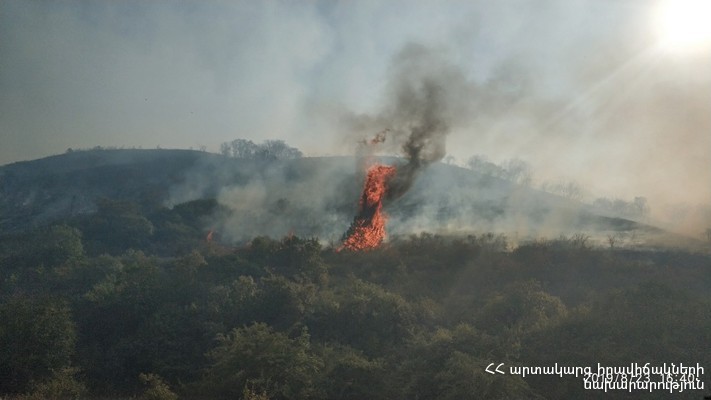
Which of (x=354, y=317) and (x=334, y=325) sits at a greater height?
(x=354, y=317)

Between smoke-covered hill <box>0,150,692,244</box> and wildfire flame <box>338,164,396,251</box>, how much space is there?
291 cm

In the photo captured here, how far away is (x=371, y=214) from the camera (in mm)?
46594

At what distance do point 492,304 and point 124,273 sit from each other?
22.6 metres

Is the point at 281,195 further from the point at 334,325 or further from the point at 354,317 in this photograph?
the point at 354,317

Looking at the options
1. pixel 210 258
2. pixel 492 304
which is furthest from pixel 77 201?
pixel 492 304

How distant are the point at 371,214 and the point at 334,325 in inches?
888

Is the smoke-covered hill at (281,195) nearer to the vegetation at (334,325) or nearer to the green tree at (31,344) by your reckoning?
the vegetation at (334,325)

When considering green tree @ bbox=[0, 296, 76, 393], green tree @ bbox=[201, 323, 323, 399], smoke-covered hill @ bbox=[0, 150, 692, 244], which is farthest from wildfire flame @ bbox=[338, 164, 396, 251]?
green tree @ bbox=[201, 323, 323, 399]

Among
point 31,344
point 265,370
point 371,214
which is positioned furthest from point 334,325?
point 371,214

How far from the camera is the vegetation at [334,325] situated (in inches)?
701

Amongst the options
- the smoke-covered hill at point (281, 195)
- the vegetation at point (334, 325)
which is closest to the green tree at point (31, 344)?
the vegetation at point (334, 325)

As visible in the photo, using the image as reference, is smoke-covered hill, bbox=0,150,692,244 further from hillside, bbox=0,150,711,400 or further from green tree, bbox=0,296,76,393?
green tree, bbox=0,296,76,393

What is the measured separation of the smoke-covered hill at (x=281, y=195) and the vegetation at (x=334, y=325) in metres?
15.4

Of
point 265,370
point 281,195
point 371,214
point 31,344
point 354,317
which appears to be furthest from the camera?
point 281,195
